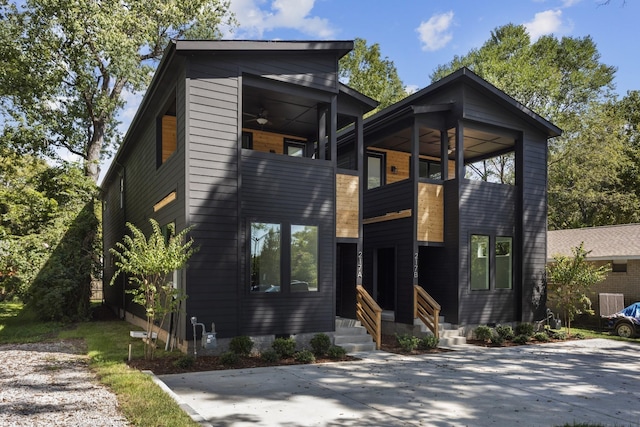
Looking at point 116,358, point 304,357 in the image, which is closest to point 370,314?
point 304,357

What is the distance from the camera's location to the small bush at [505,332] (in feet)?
46.3

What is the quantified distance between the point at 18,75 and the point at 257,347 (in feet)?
59.2

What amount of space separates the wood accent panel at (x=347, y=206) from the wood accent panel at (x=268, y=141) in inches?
129

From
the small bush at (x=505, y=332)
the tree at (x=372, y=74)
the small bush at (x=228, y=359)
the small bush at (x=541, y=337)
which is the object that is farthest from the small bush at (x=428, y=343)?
the tree at (x=372, y=74)

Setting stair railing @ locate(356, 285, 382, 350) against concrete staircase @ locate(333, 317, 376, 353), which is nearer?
concrete staircase @ locate(333, 317, 376, 353)

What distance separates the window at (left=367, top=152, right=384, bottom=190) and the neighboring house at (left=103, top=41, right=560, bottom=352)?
0.17ft

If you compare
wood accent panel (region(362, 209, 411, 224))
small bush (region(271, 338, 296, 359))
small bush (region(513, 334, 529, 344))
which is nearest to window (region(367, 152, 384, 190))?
wood accent panel (region(362, 209, 411, 224))

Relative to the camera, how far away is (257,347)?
36.3 feet

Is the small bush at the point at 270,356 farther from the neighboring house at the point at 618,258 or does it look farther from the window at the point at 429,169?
the neighboring house at the point at 618,258

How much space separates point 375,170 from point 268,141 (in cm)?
436

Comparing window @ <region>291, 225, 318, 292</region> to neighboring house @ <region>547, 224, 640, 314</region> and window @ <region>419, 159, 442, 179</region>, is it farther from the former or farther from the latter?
neighboring house @ <region>547, 224, 640, 314</region>

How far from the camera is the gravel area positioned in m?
6.04

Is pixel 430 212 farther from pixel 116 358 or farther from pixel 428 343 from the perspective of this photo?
pixel 116 358

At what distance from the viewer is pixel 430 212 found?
14875 mm
